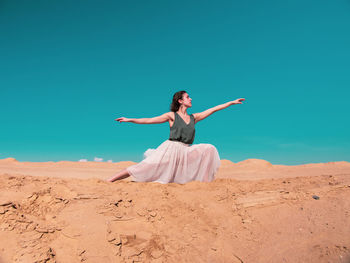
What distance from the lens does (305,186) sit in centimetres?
370

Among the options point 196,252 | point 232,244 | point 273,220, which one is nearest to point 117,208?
point 196,252

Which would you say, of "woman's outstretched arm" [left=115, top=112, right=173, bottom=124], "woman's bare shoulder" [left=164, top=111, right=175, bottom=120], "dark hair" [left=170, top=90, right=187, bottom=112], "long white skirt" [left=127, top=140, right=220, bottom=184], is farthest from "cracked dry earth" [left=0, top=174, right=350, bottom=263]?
"dark hair" [left=170, top=90, right=187, bottom=112]

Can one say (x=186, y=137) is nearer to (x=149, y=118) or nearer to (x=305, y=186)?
(x=149, y=118)

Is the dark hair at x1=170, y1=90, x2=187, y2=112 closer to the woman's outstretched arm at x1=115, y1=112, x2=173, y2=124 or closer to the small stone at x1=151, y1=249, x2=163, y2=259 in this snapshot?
the woman's outstretched arm at x1=115, y1=112, x2=173, y2=124

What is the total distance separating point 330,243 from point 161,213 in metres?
1.84

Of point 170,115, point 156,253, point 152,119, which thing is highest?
point 170,115

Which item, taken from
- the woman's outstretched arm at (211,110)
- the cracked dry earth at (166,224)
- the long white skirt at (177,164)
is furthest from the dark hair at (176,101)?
the cracked dry earth at (166,224)

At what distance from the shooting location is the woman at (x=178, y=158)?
424 cm

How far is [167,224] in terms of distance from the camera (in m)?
2.61

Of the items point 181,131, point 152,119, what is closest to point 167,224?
point 181,131

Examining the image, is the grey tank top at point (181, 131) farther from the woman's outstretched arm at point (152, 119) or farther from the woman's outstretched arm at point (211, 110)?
the woman's outstretched arm at point (211, 110)

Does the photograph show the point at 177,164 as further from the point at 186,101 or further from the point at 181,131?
the point at 186,101

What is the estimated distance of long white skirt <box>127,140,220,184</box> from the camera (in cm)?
423

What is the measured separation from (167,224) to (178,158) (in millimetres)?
1919
